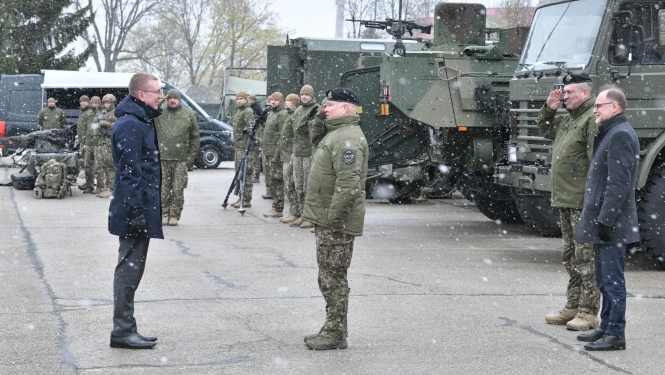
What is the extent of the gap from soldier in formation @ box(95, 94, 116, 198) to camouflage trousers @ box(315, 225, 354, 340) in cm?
1254

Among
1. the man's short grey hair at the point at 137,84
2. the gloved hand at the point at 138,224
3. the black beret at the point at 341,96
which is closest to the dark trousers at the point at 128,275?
the gloved hand at the point at 138,224

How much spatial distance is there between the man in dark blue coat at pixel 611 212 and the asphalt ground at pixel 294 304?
21 centimetres

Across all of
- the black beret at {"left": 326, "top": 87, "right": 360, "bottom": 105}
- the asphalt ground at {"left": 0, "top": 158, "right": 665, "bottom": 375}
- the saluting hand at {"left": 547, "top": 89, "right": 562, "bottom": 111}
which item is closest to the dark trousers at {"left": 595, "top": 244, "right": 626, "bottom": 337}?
the asphalt ground at {"left": 0, "top": 158, "right": 665, "bottom": 375}

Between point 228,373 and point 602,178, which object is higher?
point 602,178

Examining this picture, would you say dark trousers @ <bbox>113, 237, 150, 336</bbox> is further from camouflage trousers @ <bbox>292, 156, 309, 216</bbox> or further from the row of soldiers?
camouflage trousers @ <bbox>292, 156, 309, 216</bbox>

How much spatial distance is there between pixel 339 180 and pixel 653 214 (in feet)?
15.9

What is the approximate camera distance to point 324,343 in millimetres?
6645

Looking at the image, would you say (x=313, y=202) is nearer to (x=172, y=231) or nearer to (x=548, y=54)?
(x=548, y=54)

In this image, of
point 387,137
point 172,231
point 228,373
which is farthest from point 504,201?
point 228,373

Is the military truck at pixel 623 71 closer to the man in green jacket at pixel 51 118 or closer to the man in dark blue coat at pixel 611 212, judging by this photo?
the man in dark blue coat at pixel 611 212

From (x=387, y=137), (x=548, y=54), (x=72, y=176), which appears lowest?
(x=72, y=176)

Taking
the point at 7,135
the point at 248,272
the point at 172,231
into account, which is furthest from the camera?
the point at 7,135

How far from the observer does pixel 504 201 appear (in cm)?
1478

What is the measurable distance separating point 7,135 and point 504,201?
54.1 feet
